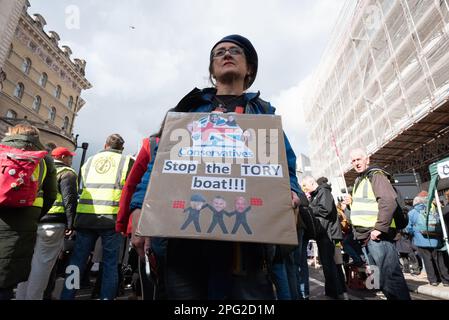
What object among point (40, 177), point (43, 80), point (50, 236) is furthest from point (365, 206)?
point (43, 80)

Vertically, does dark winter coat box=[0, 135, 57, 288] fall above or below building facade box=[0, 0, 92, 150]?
below

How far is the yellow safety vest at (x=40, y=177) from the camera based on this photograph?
2.19 m

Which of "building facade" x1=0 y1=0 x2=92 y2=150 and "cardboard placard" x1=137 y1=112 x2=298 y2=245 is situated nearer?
"cardboard placard" x1=137 y1=112 x2=298 y2=245

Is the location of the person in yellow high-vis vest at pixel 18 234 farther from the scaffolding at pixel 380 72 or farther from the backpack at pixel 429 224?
the scaffolding at pixel 380 72

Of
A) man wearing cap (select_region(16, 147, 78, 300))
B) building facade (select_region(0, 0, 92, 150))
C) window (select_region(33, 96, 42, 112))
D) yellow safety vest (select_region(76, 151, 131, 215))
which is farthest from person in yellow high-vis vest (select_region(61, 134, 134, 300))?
window (select_region(33, 96, 42, 112))

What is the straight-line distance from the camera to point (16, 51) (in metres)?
24.5

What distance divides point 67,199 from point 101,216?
19.5 inches

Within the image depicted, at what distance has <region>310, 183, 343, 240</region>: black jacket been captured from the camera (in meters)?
4.17

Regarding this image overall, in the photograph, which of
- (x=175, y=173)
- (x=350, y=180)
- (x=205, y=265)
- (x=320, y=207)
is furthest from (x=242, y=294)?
(x=350, y=180)

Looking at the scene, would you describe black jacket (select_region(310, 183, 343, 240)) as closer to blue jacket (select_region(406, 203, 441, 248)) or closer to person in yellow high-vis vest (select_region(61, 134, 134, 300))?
blue jacket (select_region(406, 203, 441, 248))

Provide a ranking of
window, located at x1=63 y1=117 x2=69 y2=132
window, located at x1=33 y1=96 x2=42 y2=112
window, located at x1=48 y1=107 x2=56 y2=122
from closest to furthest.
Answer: window, located at x1=33 y1=96 x2=42 y2=112 < window, located at x1=48 y1=107 x2=56 y2=122 < window, located at x1=63 y1=117 x2=69 y2=132

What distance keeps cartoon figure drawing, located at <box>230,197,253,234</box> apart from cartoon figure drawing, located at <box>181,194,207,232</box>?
0.12 m

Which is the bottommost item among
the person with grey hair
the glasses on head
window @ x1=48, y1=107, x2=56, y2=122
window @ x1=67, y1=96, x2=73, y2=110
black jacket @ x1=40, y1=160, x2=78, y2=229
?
the person with grey hair

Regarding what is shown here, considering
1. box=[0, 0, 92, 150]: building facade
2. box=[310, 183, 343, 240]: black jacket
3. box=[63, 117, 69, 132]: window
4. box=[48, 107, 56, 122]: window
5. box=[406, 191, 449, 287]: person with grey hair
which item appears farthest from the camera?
box=[63, 117, 69, 132]: window
